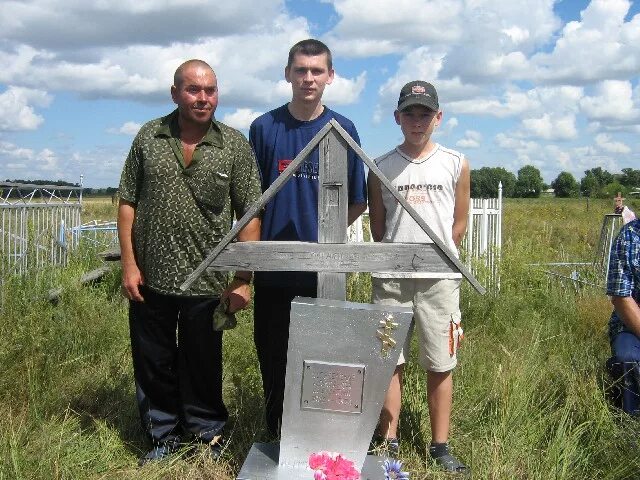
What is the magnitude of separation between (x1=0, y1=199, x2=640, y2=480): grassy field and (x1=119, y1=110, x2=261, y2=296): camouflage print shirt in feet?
3.19

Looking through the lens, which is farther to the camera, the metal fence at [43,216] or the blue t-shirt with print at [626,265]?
the metal fence at [43,216]

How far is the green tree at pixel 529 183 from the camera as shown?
6331 centimetres

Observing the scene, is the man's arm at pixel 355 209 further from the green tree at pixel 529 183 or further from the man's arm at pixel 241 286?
the green tree at pixel 529 183

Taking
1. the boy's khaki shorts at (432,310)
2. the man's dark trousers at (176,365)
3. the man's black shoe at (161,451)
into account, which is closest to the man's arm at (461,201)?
the boy's khaki shorts at (432,310)

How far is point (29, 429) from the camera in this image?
3686mm

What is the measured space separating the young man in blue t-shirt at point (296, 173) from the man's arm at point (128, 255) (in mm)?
610

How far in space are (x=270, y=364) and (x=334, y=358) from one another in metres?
0.87

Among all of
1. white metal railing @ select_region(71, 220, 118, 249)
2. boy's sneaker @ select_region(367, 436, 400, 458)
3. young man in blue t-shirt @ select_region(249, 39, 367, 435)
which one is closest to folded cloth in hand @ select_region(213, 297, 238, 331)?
young man in blue t-shirt @ select_region(249, 39, 367, 435)

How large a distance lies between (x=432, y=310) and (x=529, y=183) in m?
68.3

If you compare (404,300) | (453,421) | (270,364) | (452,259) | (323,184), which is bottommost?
(453,421)

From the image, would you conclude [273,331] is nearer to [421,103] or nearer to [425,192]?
[425,192]

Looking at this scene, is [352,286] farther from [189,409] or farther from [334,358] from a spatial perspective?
[334,358]

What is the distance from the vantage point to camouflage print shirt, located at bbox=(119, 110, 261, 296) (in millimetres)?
3342

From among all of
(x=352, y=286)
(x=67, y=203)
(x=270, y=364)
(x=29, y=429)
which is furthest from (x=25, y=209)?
(x=270, y=364)
